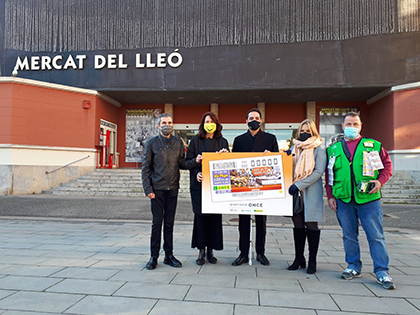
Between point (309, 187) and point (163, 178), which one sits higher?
point (163, 178)

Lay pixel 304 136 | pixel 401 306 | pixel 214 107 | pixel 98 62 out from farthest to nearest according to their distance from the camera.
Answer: pixel 214 107, pixel 98 62, pixel 304 136, pixel 401 306

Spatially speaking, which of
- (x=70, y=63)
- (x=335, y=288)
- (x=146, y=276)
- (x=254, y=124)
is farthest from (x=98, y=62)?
(x=335, y=288)

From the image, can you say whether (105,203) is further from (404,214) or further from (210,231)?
(404,214)

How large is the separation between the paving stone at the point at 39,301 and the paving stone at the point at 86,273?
529mm

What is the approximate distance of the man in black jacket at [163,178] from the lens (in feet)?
13.3

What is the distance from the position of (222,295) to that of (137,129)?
16.4 meters

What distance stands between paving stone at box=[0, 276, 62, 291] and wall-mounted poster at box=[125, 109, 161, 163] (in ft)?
49.7

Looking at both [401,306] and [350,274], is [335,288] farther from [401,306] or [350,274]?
[401,306]

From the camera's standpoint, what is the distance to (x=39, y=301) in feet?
9.22

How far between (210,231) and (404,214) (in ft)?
22.6

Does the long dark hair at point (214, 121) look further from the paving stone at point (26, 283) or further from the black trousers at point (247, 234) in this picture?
the paving stone at point (26, 283)

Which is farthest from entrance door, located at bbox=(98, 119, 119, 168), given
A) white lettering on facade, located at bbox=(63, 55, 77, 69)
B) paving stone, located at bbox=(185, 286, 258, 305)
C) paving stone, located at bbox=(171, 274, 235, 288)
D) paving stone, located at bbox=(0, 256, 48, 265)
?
paving stone, located at bbox=(185, 286, 258, 305)

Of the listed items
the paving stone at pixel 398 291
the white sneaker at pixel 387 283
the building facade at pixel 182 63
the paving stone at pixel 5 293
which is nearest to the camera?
the paving stone at pixel 5 293

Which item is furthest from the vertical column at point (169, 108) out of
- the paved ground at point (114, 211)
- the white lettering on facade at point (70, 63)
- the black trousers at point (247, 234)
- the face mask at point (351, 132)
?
the face mask at point (351, 132)
